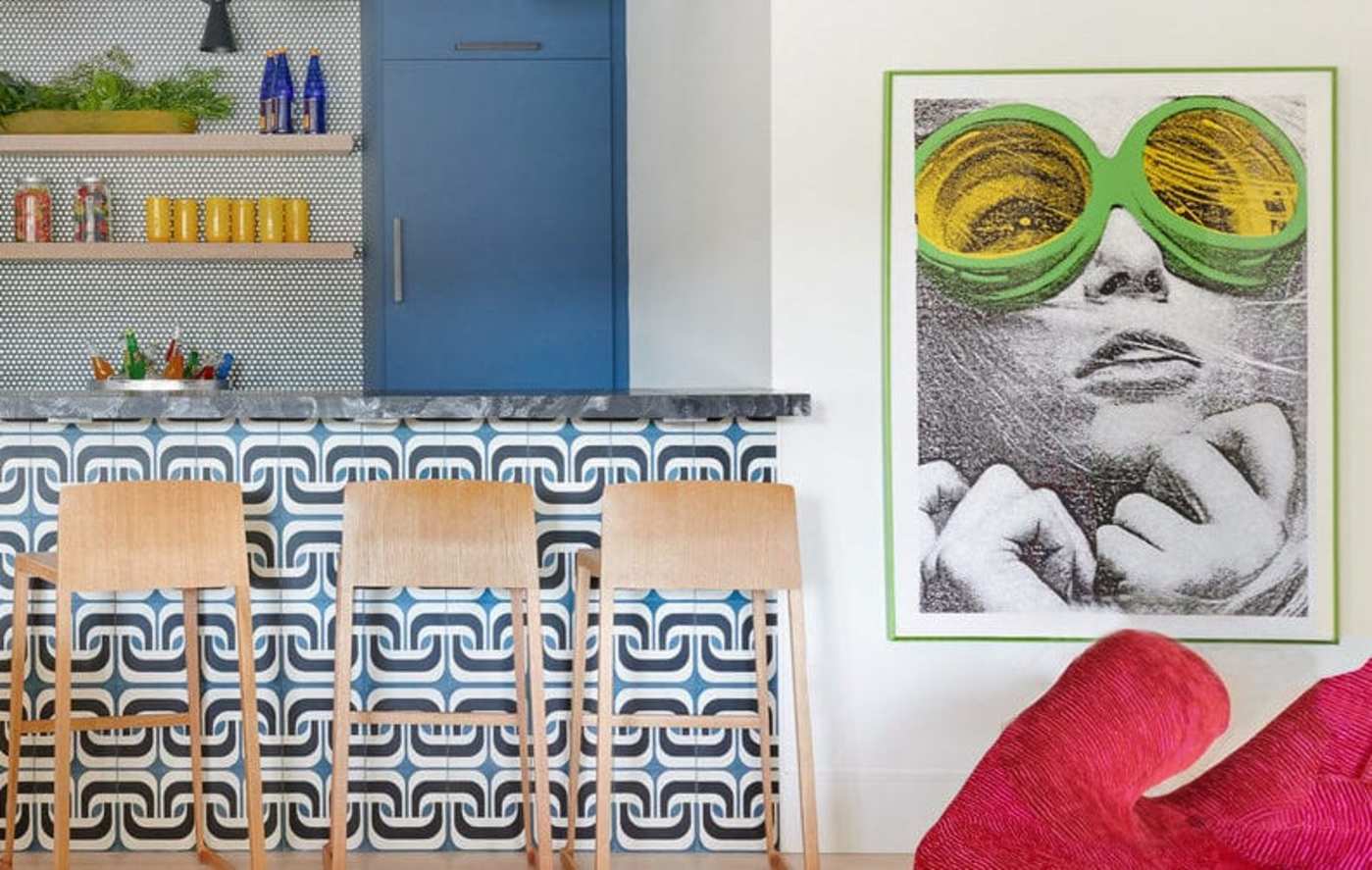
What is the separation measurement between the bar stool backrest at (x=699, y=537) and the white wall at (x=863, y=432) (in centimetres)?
44

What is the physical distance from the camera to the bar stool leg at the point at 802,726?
2.86 m

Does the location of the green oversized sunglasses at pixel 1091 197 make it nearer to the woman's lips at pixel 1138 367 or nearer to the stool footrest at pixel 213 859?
the woman's lips at pixel 1138 367

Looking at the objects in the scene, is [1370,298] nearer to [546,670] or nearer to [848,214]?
[848,214]

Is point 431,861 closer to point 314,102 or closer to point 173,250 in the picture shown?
point 173,250

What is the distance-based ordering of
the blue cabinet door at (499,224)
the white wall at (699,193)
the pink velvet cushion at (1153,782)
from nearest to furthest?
the pink velvet cushion at (1153,782)
the white wall at (699,193)
the blue cabinet door at (499,224)

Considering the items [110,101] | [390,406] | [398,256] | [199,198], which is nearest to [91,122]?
[110,101]

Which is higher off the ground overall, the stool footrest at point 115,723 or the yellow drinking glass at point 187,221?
the yellow drinking glass at point 187,221

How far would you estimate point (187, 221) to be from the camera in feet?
16.6

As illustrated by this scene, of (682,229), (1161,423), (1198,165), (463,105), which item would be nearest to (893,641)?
(1161,423)

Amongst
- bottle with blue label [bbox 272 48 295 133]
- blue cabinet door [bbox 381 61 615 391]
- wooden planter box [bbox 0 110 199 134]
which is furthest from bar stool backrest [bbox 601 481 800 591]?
wooden planter box [bbox 0 110 199 134]

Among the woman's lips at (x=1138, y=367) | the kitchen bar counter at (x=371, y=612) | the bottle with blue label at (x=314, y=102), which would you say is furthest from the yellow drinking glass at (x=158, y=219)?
the woman's lips at (x=1138, y=367)

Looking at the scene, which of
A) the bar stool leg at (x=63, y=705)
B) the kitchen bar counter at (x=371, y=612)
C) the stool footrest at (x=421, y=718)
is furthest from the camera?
the kitchen bar counter at (x=371, y=612)

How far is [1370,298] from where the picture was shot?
3.23 m

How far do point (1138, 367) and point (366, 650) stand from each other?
1753 millimetres
